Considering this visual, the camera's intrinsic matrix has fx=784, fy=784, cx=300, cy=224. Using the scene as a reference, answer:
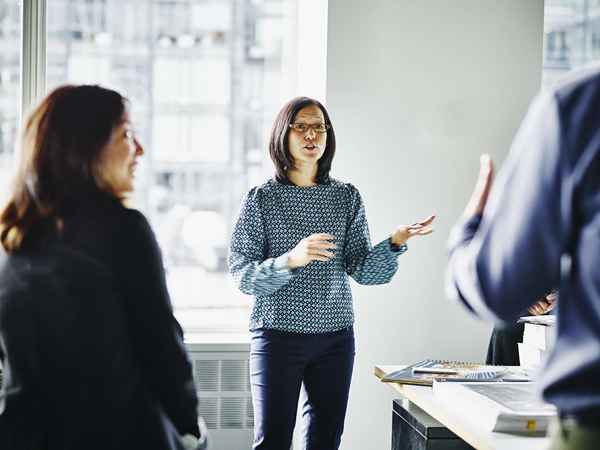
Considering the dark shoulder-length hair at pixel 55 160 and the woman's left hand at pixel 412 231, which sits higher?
the dark shoulder-length hair at pixel 55 160

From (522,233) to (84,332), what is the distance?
79 cm

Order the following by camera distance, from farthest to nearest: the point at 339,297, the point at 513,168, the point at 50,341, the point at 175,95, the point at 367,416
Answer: the point at 175,95 < the point at 367,416 < the point at 339,297 < the point at 50,341 < the point at 513,168

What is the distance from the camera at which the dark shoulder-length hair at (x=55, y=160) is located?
1430 millimetres

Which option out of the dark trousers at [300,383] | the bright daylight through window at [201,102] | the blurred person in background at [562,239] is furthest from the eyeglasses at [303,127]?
the blurred person in background at [562,239]

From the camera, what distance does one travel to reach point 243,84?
12.4ft

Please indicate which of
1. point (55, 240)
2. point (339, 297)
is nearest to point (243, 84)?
point (339, 297)

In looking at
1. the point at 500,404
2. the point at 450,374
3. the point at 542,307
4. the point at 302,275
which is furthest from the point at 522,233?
the point at 542,307

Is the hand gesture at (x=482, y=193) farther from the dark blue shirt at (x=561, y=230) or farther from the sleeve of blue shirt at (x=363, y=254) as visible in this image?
the sleeve of blue shirt at (x=363, y=254)

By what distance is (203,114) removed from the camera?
3770 mm

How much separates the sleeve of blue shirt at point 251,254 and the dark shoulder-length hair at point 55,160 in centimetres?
121

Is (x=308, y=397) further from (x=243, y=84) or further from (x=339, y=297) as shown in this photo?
(x=243, y=84)

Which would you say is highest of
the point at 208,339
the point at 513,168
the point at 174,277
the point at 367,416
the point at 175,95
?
the point at 175,95

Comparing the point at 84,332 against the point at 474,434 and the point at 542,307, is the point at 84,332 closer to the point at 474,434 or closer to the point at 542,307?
the point at 474,434

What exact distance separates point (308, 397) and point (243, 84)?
167 centimetres
